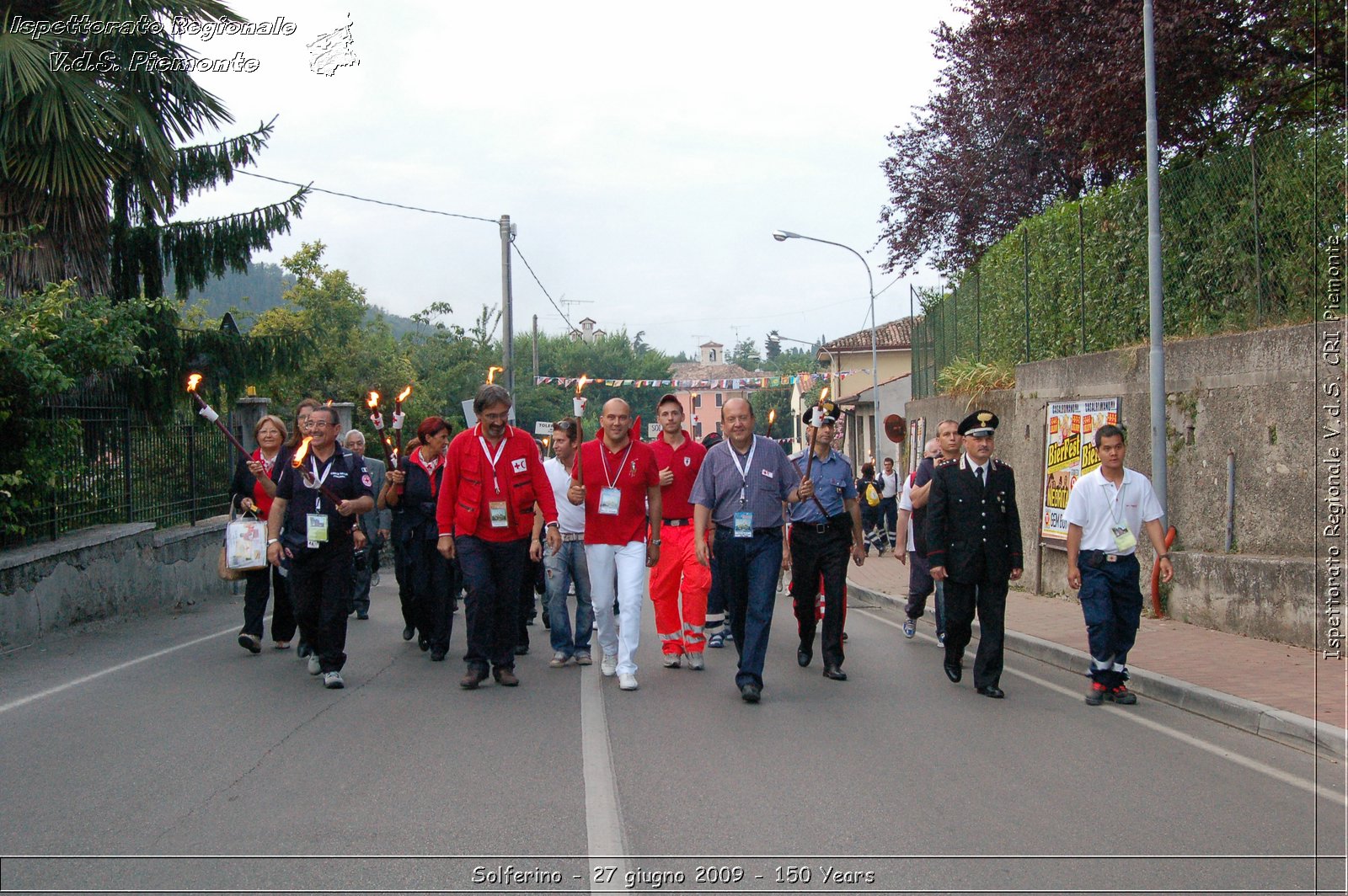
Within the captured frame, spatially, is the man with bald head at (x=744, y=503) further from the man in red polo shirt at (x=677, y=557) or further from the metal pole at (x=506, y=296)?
the metal pole at (x=506, y=296)

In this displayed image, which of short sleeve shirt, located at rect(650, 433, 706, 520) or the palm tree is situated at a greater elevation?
the palm tree

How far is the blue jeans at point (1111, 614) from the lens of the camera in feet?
25.7

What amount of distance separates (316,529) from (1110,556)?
549 cm

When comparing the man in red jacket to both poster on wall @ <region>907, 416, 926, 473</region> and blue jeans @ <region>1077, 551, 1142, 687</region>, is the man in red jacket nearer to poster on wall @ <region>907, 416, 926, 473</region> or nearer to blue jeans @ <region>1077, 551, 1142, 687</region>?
blue jeans @ <region>1077, 551, 1142, 687</region>

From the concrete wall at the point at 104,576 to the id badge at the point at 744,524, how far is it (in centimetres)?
736

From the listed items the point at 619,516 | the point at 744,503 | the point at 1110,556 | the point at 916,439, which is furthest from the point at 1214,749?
the point at 916,439

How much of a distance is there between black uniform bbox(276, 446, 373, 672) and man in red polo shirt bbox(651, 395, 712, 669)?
7.55 feet

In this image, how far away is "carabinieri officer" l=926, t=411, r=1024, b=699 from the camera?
8148mm

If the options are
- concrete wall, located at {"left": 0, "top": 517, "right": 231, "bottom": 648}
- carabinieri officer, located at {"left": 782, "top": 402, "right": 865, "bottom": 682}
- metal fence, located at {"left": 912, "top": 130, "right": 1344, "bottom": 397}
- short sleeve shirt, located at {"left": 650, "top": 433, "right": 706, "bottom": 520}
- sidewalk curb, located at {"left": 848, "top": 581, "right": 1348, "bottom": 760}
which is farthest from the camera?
concrete wall, located at {"left": 0, "top": 517, "right": 231, "bottom": 648}

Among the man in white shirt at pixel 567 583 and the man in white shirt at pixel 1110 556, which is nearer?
the man in white shirt at pixel 1110 556

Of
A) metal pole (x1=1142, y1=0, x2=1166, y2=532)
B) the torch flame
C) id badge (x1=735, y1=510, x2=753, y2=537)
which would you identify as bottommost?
id badge (x1=735, y1=510, x2=753, y2=537)

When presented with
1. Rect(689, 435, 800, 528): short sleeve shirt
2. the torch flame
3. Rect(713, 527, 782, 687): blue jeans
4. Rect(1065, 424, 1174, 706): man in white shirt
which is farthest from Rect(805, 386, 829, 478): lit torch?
the torch flame

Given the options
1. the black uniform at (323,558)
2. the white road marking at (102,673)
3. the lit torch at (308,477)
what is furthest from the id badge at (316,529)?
the white road marking at (102,673)

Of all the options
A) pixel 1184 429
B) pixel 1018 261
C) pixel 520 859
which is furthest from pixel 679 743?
pixel 1018 261
